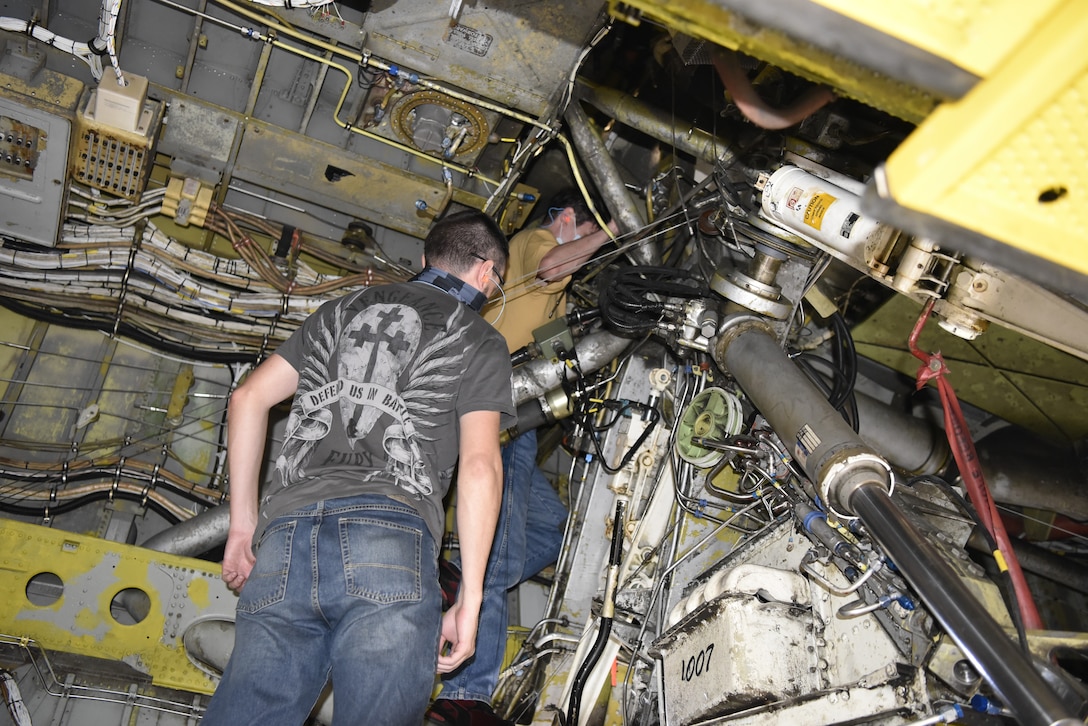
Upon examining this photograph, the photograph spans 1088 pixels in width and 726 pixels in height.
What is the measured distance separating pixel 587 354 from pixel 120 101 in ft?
8.11

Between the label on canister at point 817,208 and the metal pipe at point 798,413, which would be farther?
the label on canister at point 817,208

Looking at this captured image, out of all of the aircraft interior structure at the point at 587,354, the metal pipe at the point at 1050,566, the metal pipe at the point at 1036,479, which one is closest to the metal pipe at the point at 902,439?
the aircraft interior structure at the point at 587,354

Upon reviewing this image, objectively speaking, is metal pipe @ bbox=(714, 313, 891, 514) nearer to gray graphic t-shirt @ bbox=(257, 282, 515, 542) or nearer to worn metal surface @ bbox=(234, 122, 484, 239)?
gray graphic t-shirt @ bbox=(257, 282, 515, 542)

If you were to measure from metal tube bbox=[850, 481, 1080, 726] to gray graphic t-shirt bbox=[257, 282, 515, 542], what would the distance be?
113 centimetres

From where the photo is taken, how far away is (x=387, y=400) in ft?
8.48

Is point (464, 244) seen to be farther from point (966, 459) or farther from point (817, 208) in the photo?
point (966, 459)

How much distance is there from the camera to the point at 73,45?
379 centimetres

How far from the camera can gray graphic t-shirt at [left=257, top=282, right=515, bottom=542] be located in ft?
8.32

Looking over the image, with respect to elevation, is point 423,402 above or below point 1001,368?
below

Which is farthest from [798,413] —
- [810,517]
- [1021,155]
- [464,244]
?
[1021,155]

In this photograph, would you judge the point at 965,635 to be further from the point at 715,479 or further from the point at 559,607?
the point at 559,607

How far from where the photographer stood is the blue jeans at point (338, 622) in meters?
2.21

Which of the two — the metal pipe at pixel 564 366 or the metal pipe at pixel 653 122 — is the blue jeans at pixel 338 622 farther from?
the metal pipe at pixel 653 122

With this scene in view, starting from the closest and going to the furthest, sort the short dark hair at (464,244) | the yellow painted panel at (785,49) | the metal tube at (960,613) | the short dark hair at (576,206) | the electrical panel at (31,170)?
the yellow painted panel at (785,49) → the metal tube at (960,613) → the short dark hair at (464,244) → the electrical panel at (31,170) → the short dark hair at (576,206)
